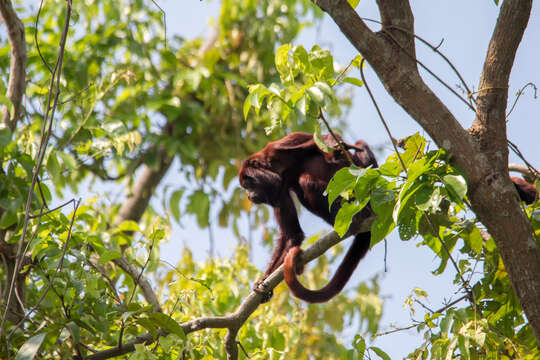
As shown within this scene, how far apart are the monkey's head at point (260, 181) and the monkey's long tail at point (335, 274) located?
0.60 meters

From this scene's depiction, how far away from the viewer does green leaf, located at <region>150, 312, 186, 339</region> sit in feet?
6.36

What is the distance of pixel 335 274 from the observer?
2982 millimetres

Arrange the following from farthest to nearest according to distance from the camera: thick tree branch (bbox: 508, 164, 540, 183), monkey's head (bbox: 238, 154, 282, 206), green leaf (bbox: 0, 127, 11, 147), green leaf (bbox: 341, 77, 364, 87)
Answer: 1. monkey's head (bbox: 238, 154, 282, 206)
2. thick tree branch (bbox: 508, 164, 540, 183)
3. green leaf (bbox: 0, 127, 11, 147)
4. green leaf (bbox: 341, 77, 364, 87)

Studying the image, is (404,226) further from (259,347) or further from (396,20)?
(259,347)

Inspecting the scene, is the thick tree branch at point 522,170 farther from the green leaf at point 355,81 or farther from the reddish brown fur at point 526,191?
the green leaf at point 355,81

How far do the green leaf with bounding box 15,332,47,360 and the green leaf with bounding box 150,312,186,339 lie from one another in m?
0.36

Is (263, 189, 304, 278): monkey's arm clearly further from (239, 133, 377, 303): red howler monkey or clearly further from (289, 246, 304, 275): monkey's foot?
(289, 246, 304, 275): monkey's foot

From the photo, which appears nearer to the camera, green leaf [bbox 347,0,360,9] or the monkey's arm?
green leaf [bbox 347,0,360,9]

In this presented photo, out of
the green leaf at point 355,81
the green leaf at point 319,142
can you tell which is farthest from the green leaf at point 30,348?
the green leaf at point 355,81

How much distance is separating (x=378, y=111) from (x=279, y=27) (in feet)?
10.9

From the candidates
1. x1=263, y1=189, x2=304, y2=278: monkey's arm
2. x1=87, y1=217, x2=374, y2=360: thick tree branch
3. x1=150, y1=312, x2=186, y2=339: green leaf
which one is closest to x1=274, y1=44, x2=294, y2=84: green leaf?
x1=87, y1=217, x2=374, y2=360: thick tree branch

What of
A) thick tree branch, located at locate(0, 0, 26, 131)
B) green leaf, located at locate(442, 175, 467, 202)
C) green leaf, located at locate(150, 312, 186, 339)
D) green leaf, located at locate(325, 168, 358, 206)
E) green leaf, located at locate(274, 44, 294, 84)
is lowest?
green leaf, located at locate(442, 175, 467, 202)

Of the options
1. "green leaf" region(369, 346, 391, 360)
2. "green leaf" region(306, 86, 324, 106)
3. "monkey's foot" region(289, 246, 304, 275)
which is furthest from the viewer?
"monkey's foot" region(289, 246, 304, 275)

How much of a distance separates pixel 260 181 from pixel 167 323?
1.57 meters
